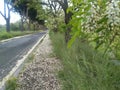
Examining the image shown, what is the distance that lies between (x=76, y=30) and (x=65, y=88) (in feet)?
9.54

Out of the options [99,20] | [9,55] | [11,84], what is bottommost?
[9,55]

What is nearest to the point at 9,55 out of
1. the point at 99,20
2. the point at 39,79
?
the point at 39,79

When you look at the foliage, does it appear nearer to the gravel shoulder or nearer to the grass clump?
the gravel shoulder

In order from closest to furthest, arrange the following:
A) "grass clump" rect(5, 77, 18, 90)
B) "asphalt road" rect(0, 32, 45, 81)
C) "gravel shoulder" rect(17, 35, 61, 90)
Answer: "gravel shoulder" rect(17, 35, 61, 90) < "grass clump" rect(5, 77, 18, 90) < "asphalt road" rect(0, 32, 45, 81)

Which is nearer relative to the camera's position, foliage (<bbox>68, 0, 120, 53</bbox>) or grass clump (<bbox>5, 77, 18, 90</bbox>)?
foliage (<bbox>68, 0, 120, 53</bbox>)

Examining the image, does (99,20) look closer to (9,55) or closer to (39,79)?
(39,79)

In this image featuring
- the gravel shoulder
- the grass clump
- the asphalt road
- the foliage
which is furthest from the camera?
Answer: the asphalt road

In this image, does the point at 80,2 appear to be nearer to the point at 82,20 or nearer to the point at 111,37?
the point at 82,20

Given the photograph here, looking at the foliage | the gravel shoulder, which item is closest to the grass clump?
the gravel shoulder

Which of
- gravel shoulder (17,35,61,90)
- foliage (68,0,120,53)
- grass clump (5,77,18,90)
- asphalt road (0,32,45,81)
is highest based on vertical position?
foliage (68,0,120,53)

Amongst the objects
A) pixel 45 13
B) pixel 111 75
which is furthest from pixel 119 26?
pixel 45 13

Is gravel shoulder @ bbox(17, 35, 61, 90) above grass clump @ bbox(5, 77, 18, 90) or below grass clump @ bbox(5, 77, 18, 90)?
above

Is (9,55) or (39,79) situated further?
(9,55)

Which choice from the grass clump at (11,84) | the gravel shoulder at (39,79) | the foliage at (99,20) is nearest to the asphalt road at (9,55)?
the gravel shoulder at (39,79)
